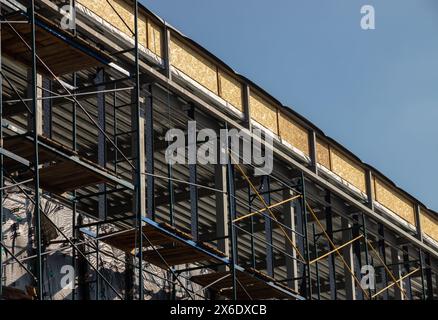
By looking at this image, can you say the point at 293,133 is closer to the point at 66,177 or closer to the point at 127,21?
the point at 127,21

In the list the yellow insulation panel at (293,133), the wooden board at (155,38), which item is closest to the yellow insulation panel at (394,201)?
the yellow insulation panel at (293,133)

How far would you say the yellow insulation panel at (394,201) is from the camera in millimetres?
39000

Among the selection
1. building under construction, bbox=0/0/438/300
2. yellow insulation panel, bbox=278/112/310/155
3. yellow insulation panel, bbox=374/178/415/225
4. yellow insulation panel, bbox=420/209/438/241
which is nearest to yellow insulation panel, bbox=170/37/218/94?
building under construction, bbox=0/0/438/300

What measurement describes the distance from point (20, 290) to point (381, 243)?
15.7 m

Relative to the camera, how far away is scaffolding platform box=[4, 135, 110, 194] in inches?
984

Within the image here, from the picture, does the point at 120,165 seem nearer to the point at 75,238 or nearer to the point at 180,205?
the point at 180,205

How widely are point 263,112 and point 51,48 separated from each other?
29.0 ft

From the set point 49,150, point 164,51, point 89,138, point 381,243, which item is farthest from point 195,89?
point 381,243

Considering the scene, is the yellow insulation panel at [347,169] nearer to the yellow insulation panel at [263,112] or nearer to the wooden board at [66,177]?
the yellow insulation panel at [263,112]

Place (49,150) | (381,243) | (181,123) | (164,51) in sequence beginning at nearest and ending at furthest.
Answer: (49,150) → (164,51) → (181,123) → (381,243)

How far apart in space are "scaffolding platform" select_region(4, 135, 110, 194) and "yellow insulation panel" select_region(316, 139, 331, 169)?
10.3m

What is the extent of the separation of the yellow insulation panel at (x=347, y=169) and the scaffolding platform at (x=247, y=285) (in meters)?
4.64
